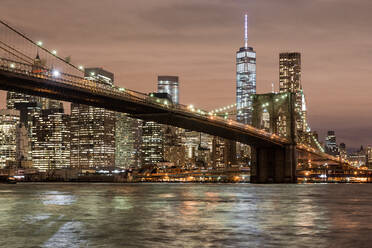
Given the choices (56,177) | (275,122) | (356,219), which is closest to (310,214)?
(356,219)

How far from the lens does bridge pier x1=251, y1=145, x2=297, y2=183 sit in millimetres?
87250

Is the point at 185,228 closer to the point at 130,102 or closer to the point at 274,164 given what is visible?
the point at 130,102

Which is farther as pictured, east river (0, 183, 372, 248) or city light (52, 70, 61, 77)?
city light (52, 70, 61, 77)

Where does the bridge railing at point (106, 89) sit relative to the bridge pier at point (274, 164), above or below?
above

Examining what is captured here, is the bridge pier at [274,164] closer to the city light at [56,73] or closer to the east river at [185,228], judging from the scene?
the city light at [56,73]

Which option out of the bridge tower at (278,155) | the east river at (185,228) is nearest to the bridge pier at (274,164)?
the bridge tower at (278,155)

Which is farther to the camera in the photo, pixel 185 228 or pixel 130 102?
pixel 130 102

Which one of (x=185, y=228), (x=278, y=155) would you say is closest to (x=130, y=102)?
(x=278, y=155)

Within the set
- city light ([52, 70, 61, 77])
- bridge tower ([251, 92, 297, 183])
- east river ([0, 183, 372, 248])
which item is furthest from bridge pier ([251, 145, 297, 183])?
east river ([0, 183, 372, 248])

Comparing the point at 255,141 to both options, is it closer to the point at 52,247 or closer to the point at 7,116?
the point at 52,247

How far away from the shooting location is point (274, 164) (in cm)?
8850

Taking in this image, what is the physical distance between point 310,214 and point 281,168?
63.2m

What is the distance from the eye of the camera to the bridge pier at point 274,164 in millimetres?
87250

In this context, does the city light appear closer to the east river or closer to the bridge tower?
the east river
